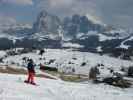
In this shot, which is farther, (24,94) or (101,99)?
(101,99)

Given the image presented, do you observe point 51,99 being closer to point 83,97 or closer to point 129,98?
point 83,97

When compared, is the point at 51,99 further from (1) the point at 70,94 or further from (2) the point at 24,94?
(1) the point at 70,94

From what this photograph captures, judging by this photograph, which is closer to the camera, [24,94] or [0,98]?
[0,98]

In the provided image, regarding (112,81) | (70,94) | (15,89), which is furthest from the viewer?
(112,81)

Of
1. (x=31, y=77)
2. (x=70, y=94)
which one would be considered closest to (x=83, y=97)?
(x=70, y=94)

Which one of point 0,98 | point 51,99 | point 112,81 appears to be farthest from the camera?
point 112,81

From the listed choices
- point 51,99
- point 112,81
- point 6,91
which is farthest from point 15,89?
point 112,81

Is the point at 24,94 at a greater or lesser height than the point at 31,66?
lesser

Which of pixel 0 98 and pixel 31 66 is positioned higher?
pixel 31 66

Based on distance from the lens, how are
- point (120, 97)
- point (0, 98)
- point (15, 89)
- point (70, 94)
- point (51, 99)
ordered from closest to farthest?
point (0, 98)
point (51, 99)
point (15, 89)
point (70, 94)
point (120, 97)

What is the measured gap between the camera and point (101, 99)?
37750 mm

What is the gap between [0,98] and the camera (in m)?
29.7

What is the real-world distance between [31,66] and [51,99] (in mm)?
10647

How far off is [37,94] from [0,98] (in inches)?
233
